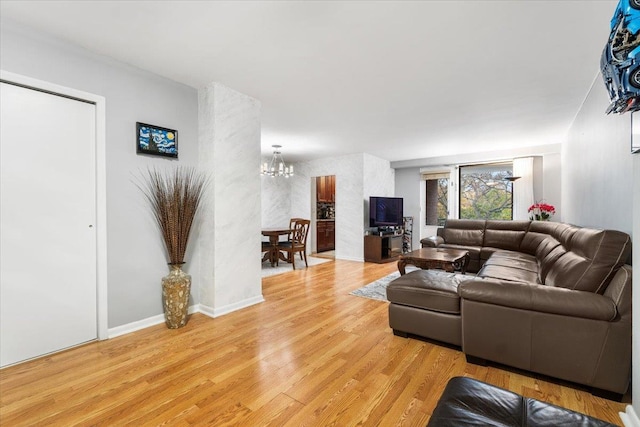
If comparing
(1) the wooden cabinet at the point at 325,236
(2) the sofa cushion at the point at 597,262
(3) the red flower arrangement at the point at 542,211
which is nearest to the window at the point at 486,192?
(3) the red flower arrangement at the point at 542,211

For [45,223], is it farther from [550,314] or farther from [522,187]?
Answer: [522,187]

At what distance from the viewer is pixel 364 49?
2309 millimetres

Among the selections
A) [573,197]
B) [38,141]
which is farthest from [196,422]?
[573,197]

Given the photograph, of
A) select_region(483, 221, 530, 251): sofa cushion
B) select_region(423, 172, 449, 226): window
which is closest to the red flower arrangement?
select_region(483, 221, 530, 251): sofa cushion

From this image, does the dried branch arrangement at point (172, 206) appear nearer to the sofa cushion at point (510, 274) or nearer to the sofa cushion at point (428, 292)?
the sofa cushion at point (428, 292)

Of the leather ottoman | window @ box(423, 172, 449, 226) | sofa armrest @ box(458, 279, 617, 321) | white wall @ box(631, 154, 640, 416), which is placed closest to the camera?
the leather ottoman

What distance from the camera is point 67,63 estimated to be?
2262 mm

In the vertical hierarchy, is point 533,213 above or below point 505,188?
below

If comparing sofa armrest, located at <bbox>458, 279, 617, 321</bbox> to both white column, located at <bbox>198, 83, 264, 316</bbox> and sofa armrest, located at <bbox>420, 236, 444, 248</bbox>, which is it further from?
sofa armrest, located at <bbox>420, 236, 444, 248</bbox>

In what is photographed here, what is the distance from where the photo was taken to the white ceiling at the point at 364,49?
6.13ft

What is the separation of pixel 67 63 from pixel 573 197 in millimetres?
5963

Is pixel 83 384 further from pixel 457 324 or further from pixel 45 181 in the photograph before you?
pixel 457 324

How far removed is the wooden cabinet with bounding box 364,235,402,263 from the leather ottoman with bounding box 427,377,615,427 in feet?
16.1

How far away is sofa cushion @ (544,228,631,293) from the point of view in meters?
1.78
